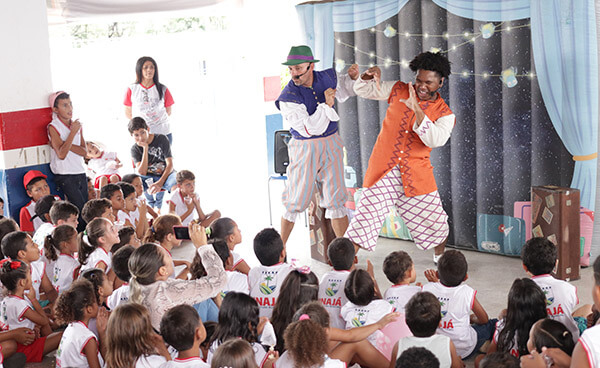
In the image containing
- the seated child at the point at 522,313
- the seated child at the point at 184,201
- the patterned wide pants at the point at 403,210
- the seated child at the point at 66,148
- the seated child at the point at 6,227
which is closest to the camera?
the seated child at the point at 522,313

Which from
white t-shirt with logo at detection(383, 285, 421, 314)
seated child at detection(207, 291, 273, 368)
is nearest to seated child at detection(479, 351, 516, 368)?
seated child at detection(207, 291, 273, 368)

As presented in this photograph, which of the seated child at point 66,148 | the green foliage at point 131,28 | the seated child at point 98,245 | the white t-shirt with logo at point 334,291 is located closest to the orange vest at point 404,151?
the white t-shirt with logo at point 334,291

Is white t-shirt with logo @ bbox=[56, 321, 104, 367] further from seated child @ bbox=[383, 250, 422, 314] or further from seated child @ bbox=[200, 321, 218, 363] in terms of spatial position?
seated child @ bbox=[383, 250, 422, 314]

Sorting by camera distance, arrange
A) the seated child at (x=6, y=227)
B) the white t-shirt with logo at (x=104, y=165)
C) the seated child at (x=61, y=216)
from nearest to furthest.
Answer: the seated child at (x=6, y=227), the seated child at (x=61, y=216), the white t-shirt with logo at (x=104, y=165)

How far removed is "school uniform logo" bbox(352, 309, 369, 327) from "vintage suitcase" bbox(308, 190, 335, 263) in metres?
2.05

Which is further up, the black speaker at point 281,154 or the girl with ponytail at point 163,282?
the black speaker at point 281,154

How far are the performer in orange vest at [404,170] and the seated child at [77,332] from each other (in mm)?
2025

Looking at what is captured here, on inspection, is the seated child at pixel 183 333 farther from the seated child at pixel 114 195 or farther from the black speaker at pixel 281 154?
the black speaker at pixel 281 154

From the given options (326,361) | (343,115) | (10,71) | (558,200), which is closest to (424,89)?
(558,200)

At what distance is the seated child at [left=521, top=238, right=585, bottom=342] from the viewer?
3.56m

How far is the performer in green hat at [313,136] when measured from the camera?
517cm

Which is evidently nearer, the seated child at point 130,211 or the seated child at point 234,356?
the seated child at point 234,356

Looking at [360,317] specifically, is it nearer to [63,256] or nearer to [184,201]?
[63,256]

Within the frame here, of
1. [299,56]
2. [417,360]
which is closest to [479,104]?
[299,56]
